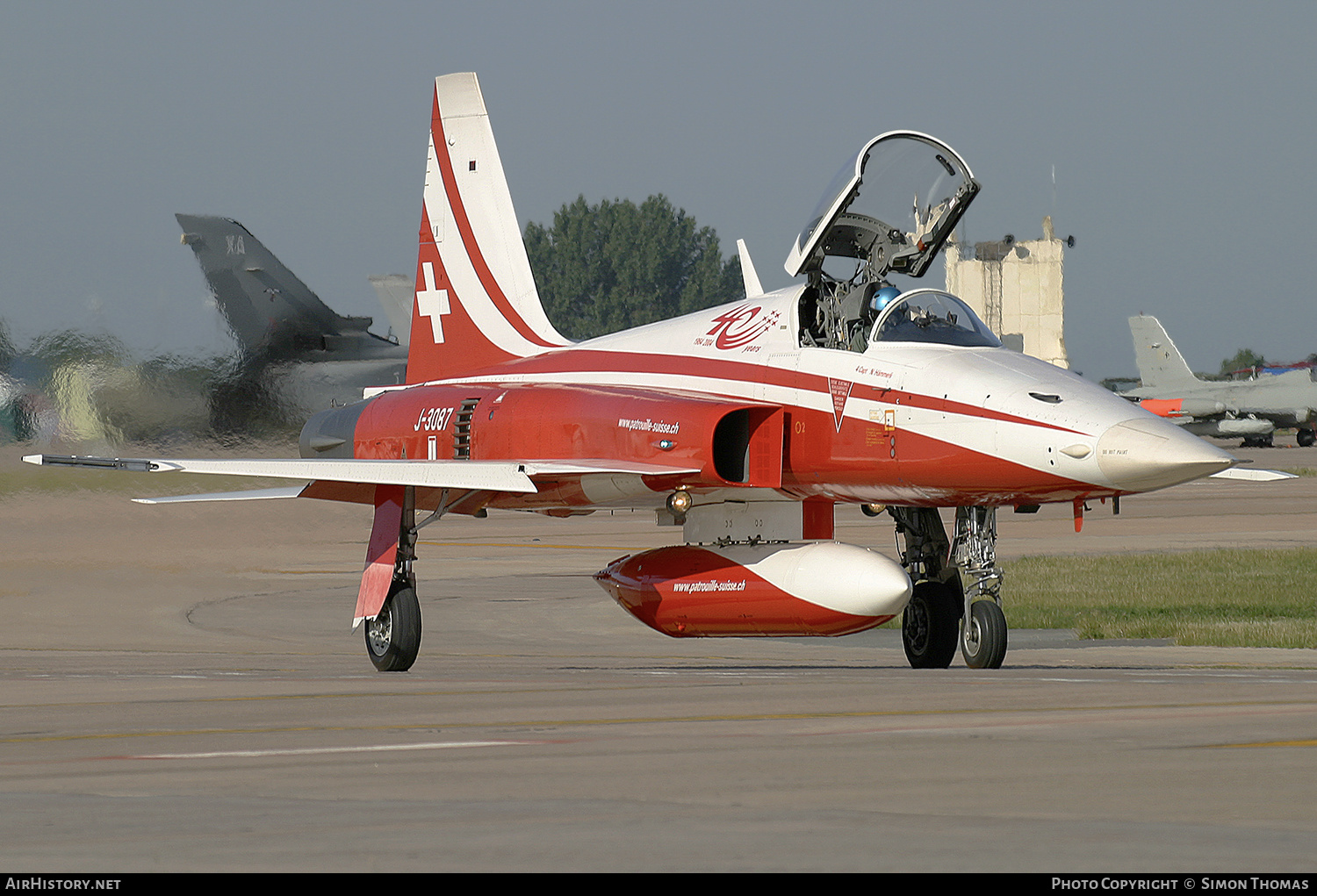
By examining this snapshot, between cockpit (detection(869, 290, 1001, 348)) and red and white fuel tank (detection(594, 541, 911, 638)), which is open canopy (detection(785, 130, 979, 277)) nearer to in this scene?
cockpit (detection(869, 290, 1001, 348))

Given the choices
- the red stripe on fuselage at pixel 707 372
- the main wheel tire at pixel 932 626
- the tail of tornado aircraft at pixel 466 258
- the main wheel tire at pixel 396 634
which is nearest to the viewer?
the red stripe on fuselage at pixel 707 372

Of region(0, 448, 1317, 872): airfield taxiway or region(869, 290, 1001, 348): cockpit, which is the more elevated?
region(869, 290, 1001, 348): cockpit

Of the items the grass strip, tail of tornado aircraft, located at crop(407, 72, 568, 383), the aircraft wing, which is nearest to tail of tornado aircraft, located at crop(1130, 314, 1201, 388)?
the grass strip

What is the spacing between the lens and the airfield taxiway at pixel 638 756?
4.80 m

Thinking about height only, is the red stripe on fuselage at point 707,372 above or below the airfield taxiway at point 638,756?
above

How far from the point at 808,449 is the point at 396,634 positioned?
3.67 m

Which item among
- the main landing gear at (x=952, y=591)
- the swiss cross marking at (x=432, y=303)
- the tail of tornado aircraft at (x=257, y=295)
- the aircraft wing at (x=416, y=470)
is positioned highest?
the tail of tornado aircraft at (x=257, y=295)

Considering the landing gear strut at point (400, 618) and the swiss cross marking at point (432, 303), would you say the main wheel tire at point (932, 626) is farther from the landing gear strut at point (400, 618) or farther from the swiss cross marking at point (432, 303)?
the swiss cross marking at point (432, 303)

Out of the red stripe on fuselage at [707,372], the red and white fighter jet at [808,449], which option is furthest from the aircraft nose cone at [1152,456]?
the red stripe on fuselage at [707,372]

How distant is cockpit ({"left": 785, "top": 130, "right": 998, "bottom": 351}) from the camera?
1339 cm

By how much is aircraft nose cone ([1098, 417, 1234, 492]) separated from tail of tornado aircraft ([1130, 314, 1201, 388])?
2666 inches

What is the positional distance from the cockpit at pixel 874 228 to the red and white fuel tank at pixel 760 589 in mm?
1713

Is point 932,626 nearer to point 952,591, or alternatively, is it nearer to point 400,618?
point 952,591

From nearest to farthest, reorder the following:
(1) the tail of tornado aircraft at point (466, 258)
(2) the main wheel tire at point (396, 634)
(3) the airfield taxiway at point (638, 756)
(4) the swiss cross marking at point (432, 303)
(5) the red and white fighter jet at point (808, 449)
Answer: (3) the airfield taxiway at point (638, 756) → (5) the red and white fighter jet at point (808, 449) → (2) the main wheel tire at point (396, 634) → (1) the tail of tornado aircraft at point (466, 258) → (4) the swiss cross marking at point (432, 303)
